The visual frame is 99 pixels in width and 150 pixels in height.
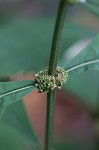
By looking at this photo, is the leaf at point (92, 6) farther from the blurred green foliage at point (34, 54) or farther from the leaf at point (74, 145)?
the leaf at point (74, 145)

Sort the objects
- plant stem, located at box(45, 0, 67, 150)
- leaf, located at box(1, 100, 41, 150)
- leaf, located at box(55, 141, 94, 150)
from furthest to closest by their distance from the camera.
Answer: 1. leaf, located at box(55, 141, 94, 150)
2. leaf, located at box(1, 100, 41, 150)
3. plant stem, located at box(45, 0, 67, 150)

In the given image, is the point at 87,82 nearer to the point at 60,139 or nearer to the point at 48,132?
the point at 60,139

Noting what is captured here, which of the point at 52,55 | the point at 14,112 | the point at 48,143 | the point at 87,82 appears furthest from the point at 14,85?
the point at 87,82

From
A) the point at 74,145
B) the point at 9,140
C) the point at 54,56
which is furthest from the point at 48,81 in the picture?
the point at 74,145

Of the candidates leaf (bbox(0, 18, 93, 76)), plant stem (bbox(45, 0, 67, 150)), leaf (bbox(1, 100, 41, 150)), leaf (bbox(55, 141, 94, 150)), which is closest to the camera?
plant stem (bbox(45, 0, 67, 150))

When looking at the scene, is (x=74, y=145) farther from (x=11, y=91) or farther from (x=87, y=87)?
(x=11, y=91)

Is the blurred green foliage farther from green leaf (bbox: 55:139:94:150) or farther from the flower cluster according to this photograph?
the flower cluster

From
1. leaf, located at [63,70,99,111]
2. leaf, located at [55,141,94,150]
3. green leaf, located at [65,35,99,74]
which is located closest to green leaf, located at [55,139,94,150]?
leaf, located at [55,141,94,150]
